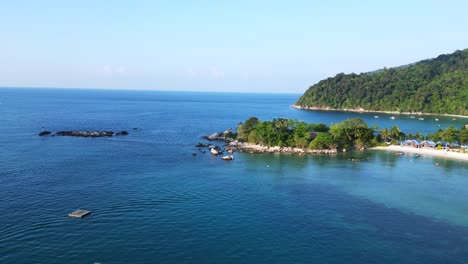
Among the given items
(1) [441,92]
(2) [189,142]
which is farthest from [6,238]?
A: (1) [441,92]

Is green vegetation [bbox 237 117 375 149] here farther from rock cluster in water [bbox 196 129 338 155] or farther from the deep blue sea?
the deep blue sea

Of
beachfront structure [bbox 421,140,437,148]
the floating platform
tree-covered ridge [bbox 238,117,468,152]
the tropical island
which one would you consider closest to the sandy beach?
the tropical island

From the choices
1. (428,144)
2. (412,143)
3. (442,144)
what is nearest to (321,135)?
Result: (412,143)

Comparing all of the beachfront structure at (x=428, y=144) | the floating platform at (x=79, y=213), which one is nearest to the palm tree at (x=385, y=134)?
the beachfront structure at (x=428, y=144)

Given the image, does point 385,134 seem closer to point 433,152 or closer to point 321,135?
point 433,152

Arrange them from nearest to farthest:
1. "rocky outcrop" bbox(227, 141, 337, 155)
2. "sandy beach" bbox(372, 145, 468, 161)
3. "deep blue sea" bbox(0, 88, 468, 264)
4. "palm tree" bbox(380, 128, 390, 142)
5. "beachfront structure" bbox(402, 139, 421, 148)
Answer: "deep blue sea" bbox(0, 88, 468, 264) < "sandy beach" bbox(372, 145, 468, 161) < "rocky outcrop" bbox(227, 141, 337, 155) < "beachfront structure" bbox(402, 139, 421, 148) < "palm tree" bbox(380, 128, 390, 142)

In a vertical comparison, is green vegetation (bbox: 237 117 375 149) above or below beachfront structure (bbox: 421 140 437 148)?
above

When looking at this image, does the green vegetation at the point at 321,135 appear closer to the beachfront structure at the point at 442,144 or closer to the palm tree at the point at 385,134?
the palm tree at the point at 385,134
